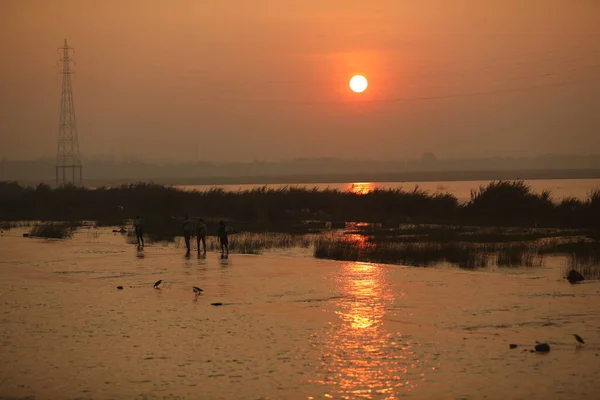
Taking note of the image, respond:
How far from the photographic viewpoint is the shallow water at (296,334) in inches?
542

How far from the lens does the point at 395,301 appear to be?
72.4ft

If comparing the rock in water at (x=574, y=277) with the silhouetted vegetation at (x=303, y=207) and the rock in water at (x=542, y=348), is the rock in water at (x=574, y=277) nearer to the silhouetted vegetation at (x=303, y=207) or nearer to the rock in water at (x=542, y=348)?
the rock in water at (x=542, y=348)

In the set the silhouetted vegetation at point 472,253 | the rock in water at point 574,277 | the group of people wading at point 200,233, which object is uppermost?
the group of people wading at point 200,233

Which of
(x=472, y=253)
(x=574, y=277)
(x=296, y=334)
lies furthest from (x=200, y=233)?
(x=296, y=334)

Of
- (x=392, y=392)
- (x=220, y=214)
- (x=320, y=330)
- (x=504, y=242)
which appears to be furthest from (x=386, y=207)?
(x=392, y=392)

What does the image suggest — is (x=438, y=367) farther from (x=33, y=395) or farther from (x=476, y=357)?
(x=33, y=395)

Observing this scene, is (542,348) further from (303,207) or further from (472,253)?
(303,207)

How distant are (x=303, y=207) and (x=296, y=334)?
54575 mm

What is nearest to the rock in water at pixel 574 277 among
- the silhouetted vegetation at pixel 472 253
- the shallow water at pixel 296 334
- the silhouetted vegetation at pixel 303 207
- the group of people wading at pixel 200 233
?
the shallow water at pixel 296 334

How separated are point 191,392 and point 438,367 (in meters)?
4.31

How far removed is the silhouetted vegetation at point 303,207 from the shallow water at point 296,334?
2522cm

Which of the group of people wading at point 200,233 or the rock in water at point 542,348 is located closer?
the rock in water at point 542,348

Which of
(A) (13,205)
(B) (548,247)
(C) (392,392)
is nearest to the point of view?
(C) (392,392)

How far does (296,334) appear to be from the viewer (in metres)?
17.8
